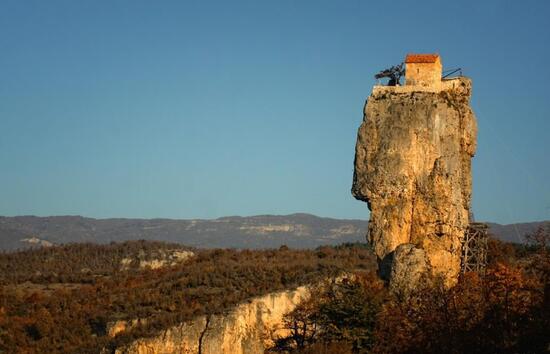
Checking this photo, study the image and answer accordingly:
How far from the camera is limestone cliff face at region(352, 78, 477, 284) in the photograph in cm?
3378

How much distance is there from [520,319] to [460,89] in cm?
1712

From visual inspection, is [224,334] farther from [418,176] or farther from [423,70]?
[423,70]

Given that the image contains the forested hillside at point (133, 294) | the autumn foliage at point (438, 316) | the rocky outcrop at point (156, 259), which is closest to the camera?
the autumn foliage at point (438, 316)

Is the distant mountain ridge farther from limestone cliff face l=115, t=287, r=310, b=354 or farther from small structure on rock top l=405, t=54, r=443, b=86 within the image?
limestone cliff face l=115, t=287, r=310, b=354

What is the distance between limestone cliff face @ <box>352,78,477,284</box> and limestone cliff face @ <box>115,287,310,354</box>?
5.54 metres

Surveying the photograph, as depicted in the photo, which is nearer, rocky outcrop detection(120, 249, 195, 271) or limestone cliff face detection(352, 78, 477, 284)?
limestone cliff face detection(352, 78, 477, 284)

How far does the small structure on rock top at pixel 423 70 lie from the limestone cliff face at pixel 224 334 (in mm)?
12001

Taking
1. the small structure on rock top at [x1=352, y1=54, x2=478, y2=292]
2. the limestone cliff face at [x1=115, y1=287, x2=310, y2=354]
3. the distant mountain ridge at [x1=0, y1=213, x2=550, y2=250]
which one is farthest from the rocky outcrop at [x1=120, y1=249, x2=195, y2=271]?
the distant mountain ridge at [x1=0, y1=213, x2=550, y2=250]

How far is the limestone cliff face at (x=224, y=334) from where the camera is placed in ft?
102

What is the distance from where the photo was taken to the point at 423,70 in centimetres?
3622

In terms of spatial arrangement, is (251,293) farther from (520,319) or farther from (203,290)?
(520,319)

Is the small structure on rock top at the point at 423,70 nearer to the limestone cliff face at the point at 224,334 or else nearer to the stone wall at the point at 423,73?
the stone wall at the point at 423,73

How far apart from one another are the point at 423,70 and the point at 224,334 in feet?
48.2

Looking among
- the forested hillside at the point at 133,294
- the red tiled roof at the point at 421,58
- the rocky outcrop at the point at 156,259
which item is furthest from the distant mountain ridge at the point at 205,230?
the red tiled roof at the point at 421,58
